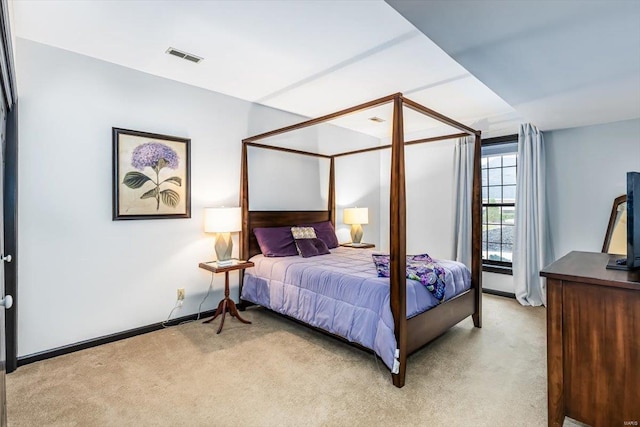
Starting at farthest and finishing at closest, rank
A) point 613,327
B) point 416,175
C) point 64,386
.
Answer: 1. point 416,175
2. point 64,386
3. point 613,327

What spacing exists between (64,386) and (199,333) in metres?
1.10

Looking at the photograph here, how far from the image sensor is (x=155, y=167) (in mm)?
3229

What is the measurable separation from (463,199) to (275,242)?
277cm

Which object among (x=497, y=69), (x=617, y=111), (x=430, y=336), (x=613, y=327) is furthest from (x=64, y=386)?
(x=617, y=111)

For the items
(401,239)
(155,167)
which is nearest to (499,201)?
(401,239)

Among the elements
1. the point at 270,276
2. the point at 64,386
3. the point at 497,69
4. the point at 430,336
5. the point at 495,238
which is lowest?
the point at 64,386

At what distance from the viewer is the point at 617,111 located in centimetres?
324

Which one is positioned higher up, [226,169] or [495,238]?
[226,169]

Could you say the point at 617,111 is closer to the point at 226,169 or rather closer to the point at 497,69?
the point at 497,69

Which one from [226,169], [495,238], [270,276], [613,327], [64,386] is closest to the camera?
[613,327]

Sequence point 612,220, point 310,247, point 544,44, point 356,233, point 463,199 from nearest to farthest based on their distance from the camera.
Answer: point 544,44 < point 612,220 < point 310,247 < point 463,199 < point 356,233

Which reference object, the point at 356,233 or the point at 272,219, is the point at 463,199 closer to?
the point at 356,233

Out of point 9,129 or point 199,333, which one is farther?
point 199,333

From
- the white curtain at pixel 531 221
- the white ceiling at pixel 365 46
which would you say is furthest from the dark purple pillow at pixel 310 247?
the white curtain at pixel 531 221
